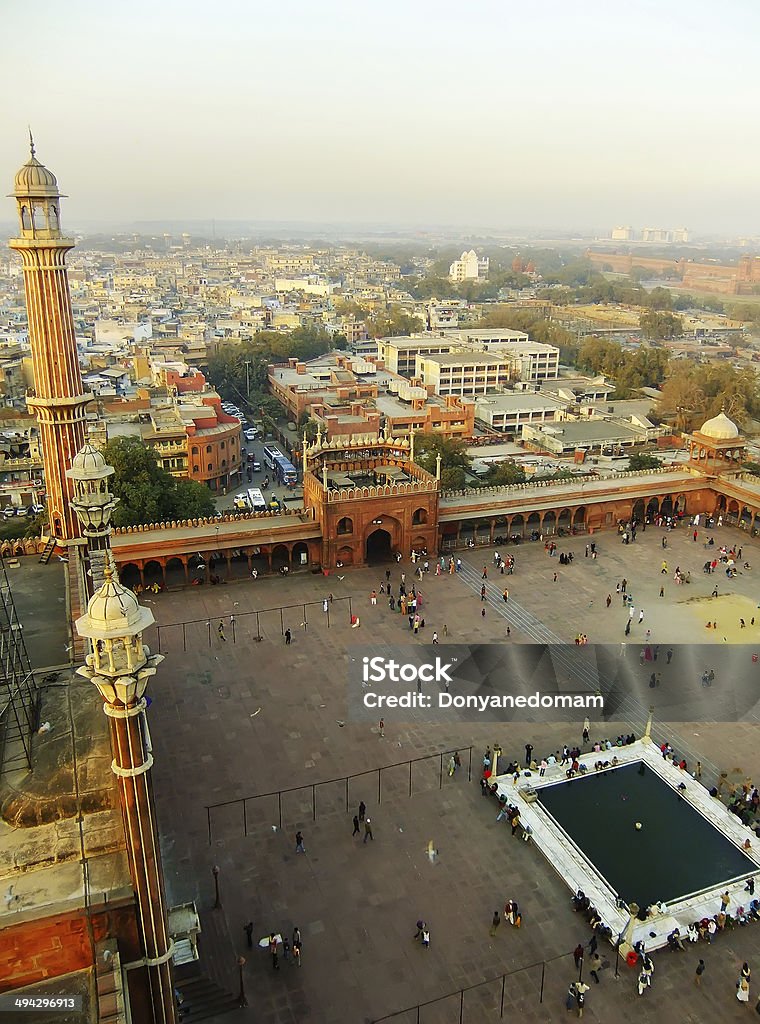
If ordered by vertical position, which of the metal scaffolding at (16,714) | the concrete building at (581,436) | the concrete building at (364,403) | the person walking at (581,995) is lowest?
the concrete building at (581,436)

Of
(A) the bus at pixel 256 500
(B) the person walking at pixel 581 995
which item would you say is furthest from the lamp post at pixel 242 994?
(A) the bus at pixel 256 500

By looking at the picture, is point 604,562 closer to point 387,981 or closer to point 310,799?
point 310,799

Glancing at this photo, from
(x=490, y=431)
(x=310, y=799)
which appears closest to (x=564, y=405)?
(x=490, y=431)

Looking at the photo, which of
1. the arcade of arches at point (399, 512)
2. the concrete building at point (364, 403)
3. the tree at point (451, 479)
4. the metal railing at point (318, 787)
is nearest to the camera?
the metal railing at point (318, 787)

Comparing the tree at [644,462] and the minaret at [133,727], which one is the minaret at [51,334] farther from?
the tree at [644,462]


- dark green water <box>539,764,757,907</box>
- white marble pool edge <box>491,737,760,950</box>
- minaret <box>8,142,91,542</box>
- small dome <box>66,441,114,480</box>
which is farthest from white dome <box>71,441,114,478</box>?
dark green water <box>539,764,757,907</box>

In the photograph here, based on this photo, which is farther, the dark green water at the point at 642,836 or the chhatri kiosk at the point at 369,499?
the chhatri kiosk at the point at 369,499

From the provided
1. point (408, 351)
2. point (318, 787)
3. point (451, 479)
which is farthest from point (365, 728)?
point (408, 351)

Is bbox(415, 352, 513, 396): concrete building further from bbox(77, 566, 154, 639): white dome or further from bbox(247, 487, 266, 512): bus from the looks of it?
bbox(77, 566, 154, 639): white dome
